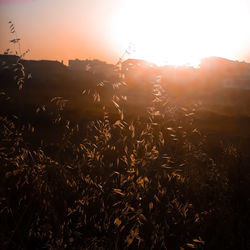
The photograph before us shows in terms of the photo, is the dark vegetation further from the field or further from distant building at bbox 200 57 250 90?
distant building at bbox 200 57 250 90

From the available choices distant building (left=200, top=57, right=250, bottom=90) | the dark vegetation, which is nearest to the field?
the dark vegetation

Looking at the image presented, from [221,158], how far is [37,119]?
3.54m

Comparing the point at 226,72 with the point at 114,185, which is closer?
the point at 114,185

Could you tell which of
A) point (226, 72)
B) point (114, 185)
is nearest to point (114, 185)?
point (114, 185)

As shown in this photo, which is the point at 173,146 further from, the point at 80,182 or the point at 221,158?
the point at 80,182

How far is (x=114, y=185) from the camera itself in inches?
106

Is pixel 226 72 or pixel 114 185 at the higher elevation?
pixel 114 185

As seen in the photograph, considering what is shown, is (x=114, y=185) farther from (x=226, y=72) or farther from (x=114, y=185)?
(x=226, y=72)

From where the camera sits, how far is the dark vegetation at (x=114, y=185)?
85.2 inches

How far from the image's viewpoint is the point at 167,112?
9.50 ft

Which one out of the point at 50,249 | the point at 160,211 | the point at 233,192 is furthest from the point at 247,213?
the point at 50,249

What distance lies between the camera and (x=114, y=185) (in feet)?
8.86

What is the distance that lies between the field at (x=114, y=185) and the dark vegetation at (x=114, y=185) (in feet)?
0.03

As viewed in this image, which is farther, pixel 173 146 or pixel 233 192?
pixel 173 146
